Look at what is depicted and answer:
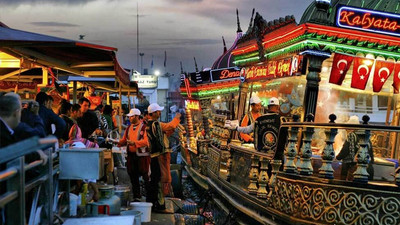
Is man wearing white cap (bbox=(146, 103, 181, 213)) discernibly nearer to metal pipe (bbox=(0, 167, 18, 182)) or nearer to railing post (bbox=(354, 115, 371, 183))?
railing post (bbox=(354, 115, 371, 183))

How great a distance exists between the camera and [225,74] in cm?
2519

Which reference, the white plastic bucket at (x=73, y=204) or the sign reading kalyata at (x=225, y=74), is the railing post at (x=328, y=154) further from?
the sign reading kalyata at (x=225, y=74)

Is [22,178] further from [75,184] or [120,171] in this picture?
[120,171]

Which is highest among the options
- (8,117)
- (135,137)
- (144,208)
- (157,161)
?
(8,117)

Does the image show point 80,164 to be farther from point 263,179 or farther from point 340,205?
point 263,179

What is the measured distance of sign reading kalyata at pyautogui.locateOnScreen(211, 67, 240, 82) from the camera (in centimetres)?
2423

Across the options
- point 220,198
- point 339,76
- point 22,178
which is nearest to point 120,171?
point 220,198

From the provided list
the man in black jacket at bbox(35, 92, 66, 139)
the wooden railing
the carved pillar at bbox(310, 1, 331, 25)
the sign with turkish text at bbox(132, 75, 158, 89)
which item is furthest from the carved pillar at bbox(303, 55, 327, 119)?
the sign with turkish text at bbox(132, 75, 158, 89)

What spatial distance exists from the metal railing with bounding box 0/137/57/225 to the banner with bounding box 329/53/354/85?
24.4ft

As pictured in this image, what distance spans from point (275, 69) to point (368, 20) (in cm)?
302

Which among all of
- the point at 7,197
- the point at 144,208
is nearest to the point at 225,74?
the point at 144,208

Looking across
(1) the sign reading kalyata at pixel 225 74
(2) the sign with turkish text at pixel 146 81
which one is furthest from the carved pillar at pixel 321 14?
(2) the sign with turkish text at pixel 146 81

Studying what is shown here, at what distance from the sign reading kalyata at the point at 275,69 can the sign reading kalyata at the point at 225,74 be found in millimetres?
7922

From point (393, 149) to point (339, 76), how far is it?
259 centimetres
